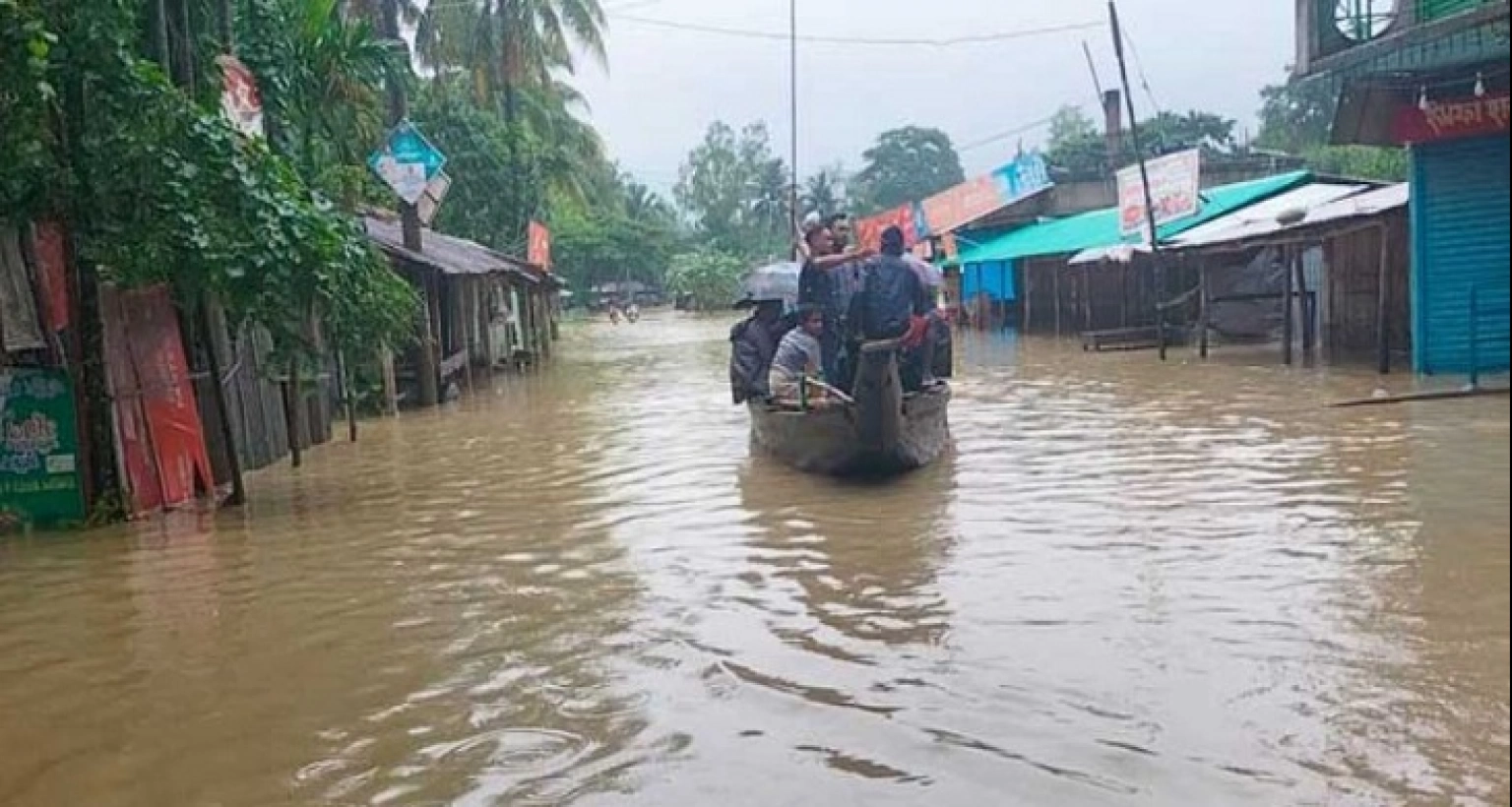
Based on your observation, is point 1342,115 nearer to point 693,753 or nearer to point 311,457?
point 311,457

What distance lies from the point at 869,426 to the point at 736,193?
6899 cm

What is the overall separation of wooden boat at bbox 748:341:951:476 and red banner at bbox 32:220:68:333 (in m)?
5.30

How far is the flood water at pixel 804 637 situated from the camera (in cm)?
458

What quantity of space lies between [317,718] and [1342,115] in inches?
502

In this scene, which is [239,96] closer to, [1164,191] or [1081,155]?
[1164,191]

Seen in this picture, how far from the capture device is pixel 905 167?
78.6m

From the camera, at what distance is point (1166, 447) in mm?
11859

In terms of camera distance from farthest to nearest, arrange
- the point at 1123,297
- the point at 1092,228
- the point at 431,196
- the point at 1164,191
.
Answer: the point at 1092,228, the point at 1123,297, the point at 1164,191, the point at 431,196

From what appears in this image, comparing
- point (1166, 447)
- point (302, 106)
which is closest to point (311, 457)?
point (302, 106)

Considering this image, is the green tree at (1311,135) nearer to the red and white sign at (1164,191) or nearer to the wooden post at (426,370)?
the red and white sign at (1164,191)

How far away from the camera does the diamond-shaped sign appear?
1772 centimetres

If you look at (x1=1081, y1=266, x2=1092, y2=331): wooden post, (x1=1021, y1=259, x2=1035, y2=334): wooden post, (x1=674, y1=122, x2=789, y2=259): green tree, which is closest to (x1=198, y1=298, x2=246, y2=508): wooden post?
(x1=1081, y1=266, x2=1092, y2=331): wooden post

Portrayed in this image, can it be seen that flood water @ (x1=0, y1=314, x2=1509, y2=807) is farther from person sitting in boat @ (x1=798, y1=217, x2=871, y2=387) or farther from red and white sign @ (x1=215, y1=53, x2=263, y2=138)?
red and white sign @ (x1=215, y1=53, x2=263, y2=138)

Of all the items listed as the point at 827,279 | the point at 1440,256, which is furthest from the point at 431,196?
the point at 1440,256
